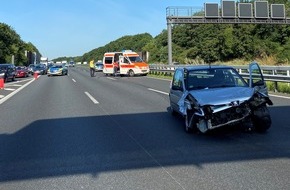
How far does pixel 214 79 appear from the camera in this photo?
891cm

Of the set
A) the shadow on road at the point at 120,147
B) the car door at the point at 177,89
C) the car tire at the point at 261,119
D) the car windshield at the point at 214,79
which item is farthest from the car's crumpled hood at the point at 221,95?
the car door at the point at 177,89

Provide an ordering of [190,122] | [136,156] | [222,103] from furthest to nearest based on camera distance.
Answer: [190,122], [222,103], [136,156]

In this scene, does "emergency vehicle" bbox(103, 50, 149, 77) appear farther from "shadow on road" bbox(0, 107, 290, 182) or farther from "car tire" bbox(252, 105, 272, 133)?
"car tire" bbox(252, 105, 272, 133)

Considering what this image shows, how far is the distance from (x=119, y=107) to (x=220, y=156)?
708cm

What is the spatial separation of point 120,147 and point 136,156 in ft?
2.42

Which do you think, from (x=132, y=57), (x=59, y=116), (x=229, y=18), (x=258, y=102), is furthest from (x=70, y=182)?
(x=229, y=18)

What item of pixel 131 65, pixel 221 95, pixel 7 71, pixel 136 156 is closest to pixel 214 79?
pixel 221 95

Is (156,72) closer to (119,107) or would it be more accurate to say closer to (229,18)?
(229,18)

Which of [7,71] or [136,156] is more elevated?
[7,71]

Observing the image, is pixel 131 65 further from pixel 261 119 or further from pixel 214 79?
pixel 261 119

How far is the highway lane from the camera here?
16.2 ft

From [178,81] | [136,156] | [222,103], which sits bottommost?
[136,156]

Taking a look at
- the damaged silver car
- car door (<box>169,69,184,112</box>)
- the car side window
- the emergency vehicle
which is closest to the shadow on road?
the damaged silver car

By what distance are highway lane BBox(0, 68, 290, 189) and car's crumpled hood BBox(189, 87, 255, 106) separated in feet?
2.40
